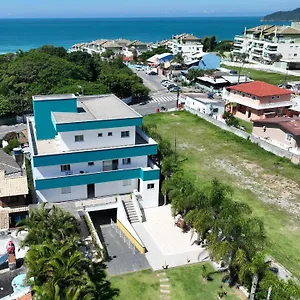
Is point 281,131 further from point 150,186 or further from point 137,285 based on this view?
point 137,285

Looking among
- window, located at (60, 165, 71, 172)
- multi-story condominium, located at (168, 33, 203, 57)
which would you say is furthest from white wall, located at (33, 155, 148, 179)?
multi-story condominium, located at (168, 33, 203, 57)

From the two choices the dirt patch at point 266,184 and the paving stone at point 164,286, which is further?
the dirt patch at point 266,184

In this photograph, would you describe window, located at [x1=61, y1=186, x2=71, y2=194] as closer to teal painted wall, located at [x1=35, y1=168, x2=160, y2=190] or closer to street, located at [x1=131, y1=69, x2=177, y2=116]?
teal painted wall, located at [x1=35, y1=168, x2=160, y2=190]

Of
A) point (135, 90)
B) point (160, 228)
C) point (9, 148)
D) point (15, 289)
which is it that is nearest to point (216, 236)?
point (160, 228)

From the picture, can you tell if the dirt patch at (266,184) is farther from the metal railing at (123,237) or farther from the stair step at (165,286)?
the stair step at (165,286)

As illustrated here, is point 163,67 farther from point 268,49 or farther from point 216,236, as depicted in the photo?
point 216,236

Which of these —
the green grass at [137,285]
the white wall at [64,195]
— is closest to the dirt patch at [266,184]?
the green grass at [137,285]
